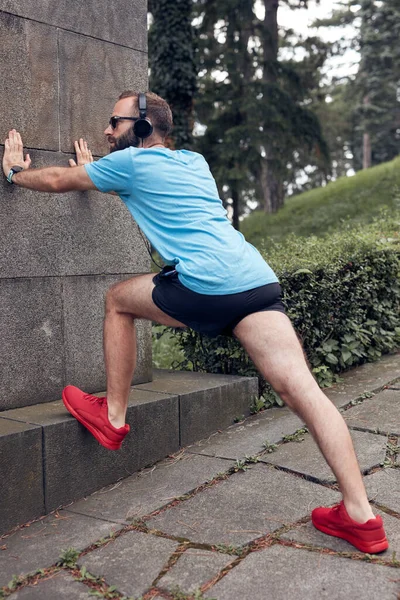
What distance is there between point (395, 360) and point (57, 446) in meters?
3.73

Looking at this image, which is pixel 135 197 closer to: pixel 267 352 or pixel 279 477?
pixel 267 352

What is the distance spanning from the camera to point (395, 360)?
20.4 feet

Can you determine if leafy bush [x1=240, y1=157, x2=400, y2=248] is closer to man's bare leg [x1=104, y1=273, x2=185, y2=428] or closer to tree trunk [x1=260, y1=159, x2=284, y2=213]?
tree trunk [x1=260, y1=159, x2=284, y2=213]

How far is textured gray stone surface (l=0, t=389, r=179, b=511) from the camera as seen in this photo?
11.1ft

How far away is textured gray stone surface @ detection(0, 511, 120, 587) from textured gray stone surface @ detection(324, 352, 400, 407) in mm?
2266

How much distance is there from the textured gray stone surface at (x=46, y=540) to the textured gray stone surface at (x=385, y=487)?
4.04 feet

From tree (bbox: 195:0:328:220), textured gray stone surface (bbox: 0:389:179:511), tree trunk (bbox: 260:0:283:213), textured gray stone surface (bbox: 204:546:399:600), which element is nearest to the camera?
textured gray stone surface (bbox: 204:546:399:600)

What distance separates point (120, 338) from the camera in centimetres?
337

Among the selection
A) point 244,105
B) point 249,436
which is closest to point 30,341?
point 249,436

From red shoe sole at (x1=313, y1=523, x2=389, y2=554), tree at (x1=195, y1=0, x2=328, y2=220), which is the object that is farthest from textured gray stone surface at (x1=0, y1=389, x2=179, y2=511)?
tree at (x1=195, y1=0, x2=328, y2=220)

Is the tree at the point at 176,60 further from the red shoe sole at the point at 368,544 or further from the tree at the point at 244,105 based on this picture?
the red shoe sole at the point at 368,544

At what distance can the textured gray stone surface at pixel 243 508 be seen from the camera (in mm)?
3021

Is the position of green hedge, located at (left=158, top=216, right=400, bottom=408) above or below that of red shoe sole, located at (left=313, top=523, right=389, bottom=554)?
above

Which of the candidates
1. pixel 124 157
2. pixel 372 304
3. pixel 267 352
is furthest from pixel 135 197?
pixel 372 304
